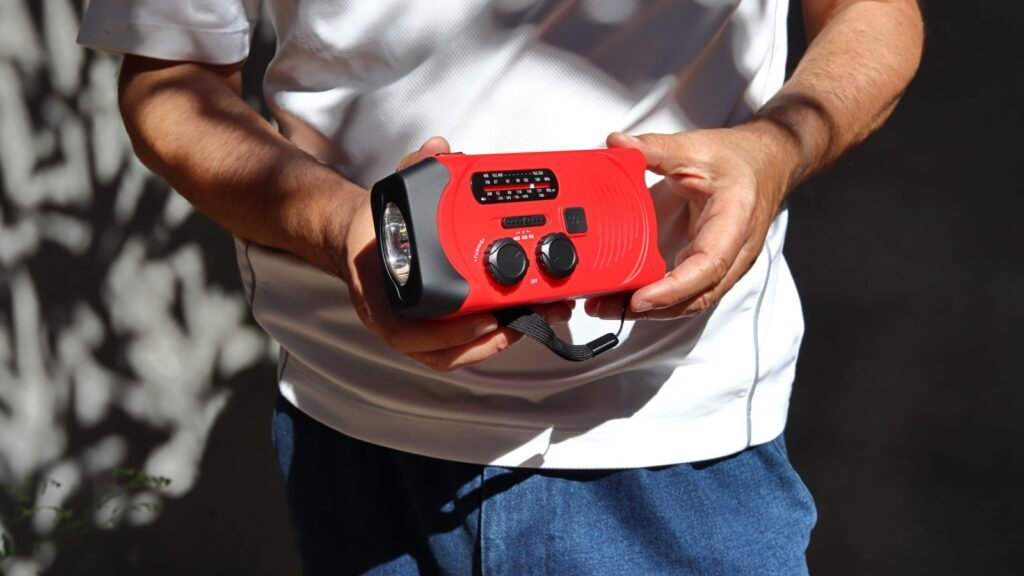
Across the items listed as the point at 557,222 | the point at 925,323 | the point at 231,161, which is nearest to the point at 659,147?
the point at 557,222

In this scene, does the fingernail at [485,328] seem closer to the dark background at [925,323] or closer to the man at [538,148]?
the man at [538,148]

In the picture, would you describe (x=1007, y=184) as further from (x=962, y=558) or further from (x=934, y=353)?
(x=962, y=558)

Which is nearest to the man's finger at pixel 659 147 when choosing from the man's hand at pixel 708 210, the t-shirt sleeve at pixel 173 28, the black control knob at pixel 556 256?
the man's hand at pixel 708 210

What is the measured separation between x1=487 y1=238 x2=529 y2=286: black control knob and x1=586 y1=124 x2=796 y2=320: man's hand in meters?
0.10

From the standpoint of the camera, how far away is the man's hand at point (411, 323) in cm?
83

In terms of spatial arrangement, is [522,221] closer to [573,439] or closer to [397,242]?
[397,242]

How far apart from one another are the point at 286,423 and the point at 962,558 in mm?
1430

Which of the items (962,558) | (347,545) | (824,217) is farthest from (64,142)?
(962,558)

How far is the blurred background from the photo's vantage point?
6.18 feet

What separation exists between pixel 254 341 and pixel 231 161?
1261 millimetres

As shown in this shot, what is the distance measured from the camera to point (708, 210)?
0.90 meters

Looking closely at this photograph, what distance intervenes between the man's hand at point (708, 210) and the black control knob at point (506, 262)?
102 mm

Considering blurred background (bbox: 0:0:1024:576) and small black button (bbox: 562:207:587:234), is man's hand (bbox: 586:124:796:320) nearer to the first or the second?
small black button (bbox: 562:207:587:234)

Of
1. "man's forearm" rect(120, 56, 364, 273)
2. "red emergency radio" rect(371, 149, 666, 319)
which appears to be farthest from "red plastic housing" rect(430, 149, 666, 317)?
"man's forearm" rect(120, 56, 364, 273)
